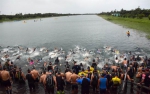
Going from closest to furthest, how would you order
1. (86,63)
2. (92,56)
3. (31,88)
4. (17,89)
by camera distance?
(31,88), (17,89), (86,63), (92,56)

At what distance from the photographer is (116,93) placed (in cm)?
1620

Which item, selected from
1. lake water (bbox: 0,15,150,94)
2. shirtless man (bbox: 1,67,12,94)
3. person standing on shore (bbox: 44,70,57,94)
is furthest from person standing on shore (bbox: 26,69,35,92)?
person standing on shore (bbox: 44,70,57,94)

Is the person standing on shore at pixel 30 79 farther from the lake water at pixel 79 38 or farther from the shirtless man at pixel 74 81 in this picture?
the lake water at pixel 79 38

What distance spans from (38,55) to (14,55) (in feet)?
18.9

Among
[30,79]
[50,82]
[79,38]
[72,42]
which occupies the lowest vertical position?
[72,42]

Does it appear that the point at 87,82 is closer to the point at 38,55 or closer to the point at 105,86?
the point at 105,86

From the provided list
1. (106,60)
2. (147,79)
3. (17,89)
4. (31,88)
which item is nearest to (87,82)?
(147,79)

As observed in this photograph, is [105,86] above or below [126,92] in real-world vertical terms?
above

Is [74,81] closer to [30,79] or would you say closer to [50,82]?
[50,82]

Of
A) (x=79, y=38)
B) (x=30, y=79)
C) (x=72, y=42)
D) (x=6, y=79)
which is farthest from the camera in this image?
(x=79, y=38)

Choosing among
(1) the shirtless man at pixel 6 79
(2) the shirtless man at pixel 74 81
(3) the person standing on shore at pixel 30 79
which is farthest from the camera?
(3) the person standing on shore at pixel 30 79

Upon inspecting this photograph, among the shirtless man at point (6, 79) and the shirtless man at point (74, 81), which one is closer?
the shirtless man at point (74, 81)

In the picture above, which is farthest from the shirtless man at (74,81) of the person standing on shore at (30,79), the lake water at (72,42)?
the person standing on shore at (30,79)

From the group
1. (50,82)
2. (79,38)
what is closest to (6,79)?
(50,82)
